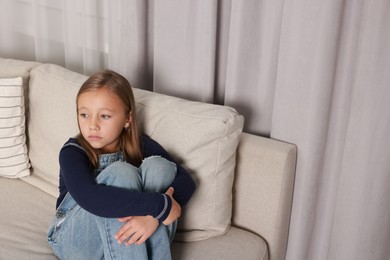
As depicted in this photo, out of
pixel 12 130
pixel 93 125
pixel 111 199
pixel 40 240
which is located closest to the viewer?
pixel 111 199

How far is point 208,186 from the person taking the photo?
1.49 metres

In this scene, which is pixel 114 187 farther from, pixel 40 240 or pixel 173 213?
pixel 40 240

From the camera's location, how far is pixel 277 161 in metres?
1.50

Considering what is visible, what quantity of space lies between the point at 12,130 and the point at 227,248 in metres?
0.90

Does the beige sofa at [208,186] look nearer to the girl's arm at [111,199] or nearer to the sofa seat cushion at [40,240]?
the sofa seat cushion at [40,240]

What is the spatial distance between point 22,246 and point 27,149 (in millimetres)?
490

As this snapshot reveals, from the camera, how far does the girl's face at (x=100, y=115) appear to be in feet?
4.59

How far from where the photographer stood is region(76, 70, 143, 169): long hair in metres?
1.43

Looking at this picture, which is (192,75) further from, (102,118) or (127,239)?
(127,239)

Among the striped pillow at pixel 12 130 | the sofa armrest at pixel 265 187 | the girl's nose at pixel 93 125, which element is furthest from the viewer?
the striped pillow at pixel 12 130

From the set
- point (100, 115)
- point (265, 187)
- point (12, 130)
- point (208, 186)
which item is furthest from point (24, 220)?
point (265, 187)

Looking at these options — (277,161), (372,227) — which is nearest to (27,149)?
(277,161)

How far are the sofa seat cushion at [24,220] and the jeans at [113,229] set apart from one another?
0.09 m

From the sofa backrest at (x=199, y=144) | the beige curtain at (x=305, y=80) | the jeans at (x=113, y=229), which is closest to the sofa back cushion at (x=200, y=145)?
the sofa backrest at (x=199, y=144)
